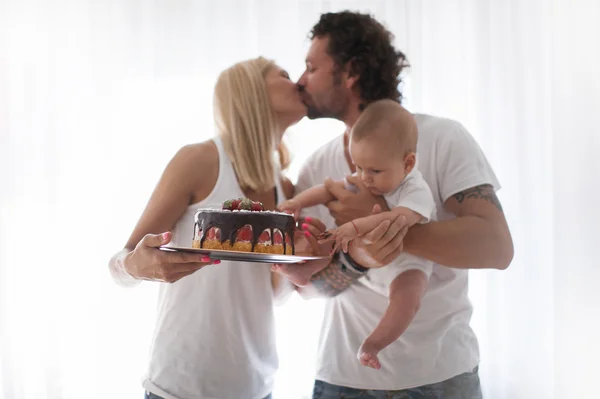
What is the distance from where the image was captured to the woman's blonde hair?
2236mm

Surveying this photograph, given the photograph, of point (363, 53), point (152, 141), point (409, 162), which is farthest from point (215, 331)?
point (152, 141)

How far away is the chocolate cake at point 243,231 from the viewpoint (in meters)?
1.76

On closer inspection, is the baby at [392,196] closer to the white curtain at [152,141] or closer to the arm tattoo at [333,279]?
the arm tattoo at [333,279]

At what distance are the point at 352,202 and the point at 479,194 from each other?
17.2 inches

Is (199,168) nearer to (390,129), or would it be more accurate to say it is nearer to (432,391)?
(390,129)

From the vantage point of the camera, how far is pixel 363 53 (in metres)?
2.46

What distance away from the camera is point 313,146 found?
10.7 feet

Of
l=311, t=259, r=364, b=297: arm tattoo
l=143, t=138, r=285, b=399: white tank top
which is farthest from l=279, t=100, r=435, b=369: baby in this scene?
l=143, t=138, r=285, b=399: white tank top

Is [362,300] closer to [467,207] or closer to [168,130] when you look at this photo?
[467,207]

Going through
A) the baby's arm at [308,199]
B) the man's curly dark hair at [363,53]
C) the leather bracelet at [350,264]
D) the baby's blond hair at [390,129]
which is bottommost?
the leather bracelet at [350,264]

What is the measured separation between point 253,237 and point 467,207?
0.79 m

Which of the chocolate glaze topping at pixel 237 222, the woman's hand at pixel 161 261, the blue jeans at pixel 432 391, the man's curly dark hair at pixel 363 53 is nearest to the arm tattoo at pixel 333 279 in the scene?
the blue jeans at pixel 432 391

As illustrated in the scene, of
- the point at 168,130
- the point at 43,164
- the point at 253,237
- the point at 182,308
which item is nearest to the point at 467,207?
the point at 253,237

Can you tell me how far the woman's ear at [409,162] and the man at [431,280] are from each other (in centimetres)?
15
